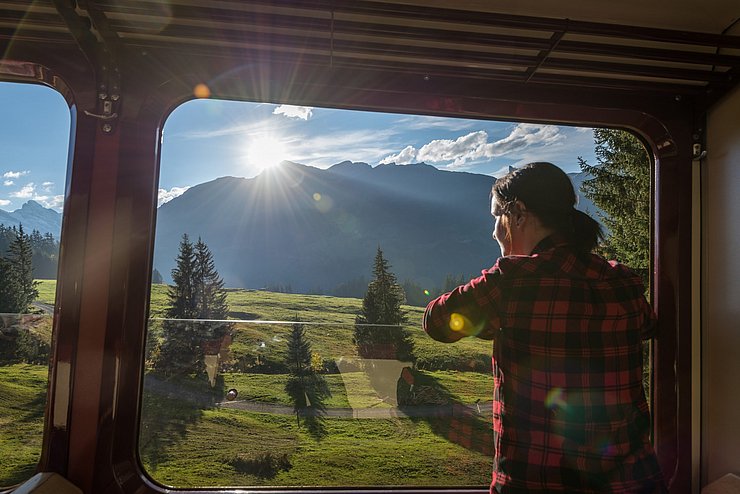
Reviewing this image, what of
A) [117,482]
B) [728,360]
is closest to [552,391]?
[728,360]

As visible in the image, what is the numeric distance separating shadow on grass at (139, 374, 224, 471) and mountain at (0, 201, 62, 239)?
77 cm

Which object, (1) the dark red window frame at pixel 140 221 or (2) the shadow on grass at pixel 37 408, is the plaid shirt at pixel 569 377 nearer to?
(1) the dark red window frame at pixel 140 221

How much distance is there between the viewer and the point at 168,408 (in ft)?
7.20

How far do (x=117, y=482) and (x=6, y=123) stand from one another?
5.33 ft

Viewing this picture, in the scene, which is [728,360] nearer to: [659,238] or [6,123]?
[659,238]

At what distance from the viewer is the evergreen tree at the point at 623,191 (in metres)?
2.50

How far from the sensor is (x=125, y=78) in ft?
7.04

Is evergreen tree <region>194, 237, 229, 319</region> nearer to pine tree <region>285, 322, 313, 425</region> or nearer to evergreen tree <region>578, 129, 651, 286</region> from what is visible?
pine tree <region>285, 322, 313, 425</region>

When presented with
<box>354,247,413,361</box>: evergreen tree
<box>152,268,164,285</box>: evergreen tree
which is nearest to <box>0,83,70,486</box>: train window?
<box>152,268,164,285</box>: evergreen tree

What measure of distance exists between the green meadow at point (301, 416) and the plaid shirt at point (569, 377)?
86 cm

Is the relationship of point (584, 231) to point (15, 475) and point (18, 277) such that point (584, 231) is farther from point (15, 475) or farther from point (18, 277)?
point (15, 475)

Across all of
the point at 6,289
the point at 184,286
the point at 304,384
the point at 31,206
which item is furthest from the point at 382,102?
the point at 6,289

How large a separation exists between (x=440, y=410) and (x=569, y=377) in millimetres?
1046

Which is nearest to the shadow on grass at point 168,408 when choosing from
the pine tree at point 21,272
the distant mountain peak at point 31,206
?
the pine tree at point 21,272
